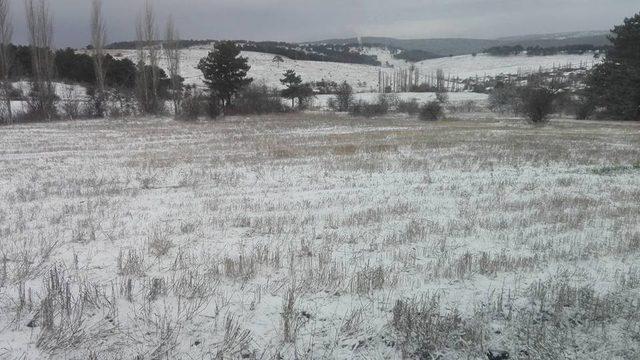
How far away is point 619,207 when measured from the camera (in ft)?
30.3

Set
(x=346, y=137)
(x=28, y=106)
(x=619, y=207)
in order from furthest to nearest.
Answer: (x=28, y=106) < (x=346, y=137) < (x=619, y=207)

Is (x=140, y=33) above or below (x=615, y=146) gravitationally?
above

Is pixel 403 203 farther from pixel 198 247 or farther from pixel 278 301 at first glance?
pixel 278 301

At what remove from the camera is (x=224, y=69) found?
56.4 m

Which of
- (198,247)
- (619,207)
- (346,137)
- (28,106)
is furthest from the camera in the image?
(28,106)

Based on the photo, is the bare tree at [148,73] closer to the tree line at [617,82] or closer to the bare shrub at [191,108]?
the bare shrub at [191,108]

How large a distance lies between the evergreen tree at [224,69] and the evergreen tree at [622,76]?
1567 inches

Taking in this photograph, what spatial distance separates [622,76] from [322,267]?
5236 centimetres

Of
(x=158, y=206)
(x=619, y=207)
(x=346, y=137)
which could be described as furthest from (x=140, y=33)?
(x=619, y=207)

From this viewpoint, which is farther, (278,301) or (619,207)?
(619,207)

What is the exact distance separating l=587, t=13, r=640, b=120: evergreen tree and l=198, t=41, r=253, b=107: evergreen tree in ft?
131

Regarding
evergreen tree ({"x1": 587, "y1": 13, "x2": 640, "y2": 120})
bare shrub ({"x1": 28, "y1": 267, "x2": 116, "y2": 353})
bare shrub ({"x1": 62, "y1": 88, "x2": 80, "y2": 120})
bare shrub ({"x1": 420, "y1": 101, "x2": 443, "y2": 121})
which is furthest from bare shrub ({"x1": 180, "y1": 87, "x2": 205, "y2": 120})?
bare shrub ({"x1": 28, "y1": 267, "x2": 116, "y2": 353})

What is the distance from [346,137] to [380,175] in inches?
539

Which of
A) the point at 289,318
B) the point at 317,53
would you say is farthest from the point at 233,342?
the point at 317,53
